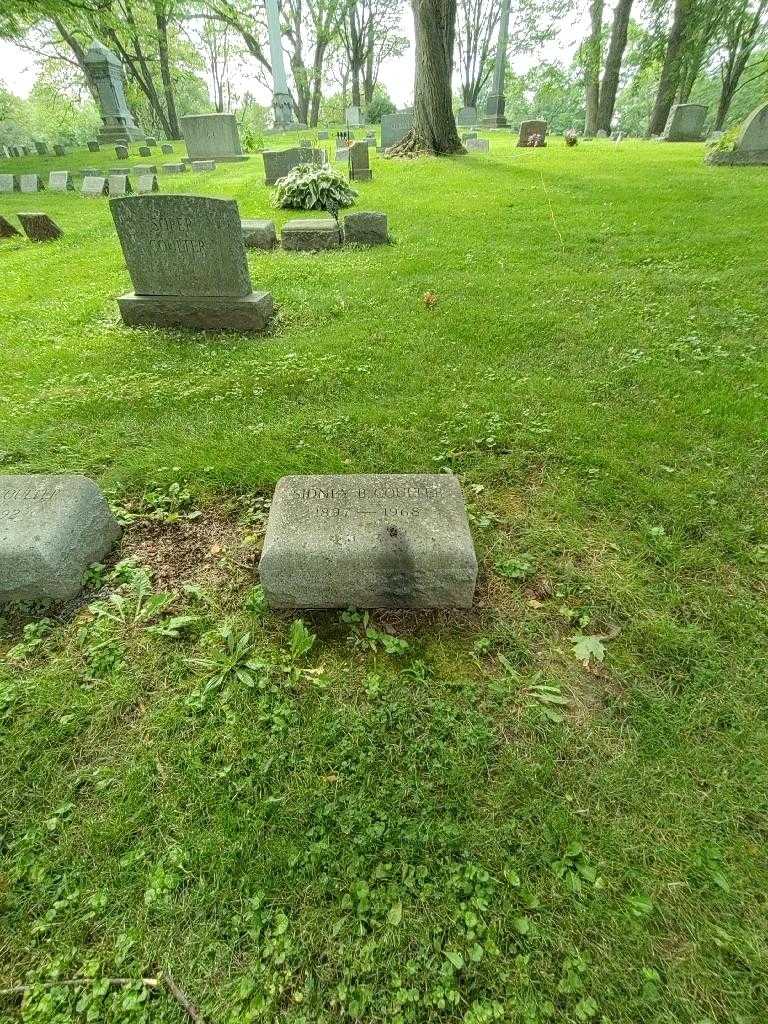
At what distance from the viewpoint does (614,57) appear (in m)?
23.9

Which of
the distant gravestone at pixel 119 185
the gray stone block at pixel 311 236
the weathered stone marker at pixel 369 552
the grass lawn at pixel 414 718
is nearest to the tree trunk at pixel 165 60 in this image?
the distant gravestone at pixel 119 185

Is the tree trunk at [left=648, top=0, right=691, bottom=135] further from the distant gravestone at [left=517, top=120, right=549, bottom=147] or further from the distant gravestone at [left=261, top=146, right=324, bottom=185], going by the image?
the distant gravestone at [left=261, top=146, right=324, bottom=185]

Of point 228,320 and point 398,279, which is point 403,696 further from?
point 398,279

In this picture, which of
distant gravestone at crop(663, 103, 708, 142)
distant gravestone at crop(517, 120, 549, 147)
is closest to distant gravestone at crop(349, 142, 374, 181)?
distant gravestone at crop(517, 120, 549, 147)

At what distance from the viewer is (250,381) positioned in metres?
4.72

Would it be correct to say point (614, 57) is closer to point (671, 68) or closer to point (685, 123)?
point (671, 68)

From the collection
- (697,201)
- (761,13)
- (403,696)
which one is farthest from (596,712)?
(761,13)

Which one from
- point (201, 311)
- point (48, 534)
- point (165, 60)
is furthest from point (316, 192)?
point (165, 60)

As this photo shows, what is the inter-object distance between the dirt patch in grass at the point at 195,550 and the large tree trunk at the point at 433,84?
15.4 metres

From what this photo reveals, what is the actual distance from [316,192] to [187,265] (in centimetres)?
642

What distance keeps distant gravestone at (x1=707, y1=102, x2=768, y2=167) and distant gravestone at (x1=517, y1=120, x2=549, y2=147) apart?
8768 mm

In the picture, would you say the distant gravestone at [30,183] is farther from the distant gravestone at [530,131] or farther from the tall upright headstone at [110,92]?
the distant gravestone at [530,131]

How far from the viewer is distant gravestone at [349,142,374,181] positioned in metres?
12.7

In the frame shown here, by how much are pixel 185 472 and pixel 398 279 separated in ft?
15.4
